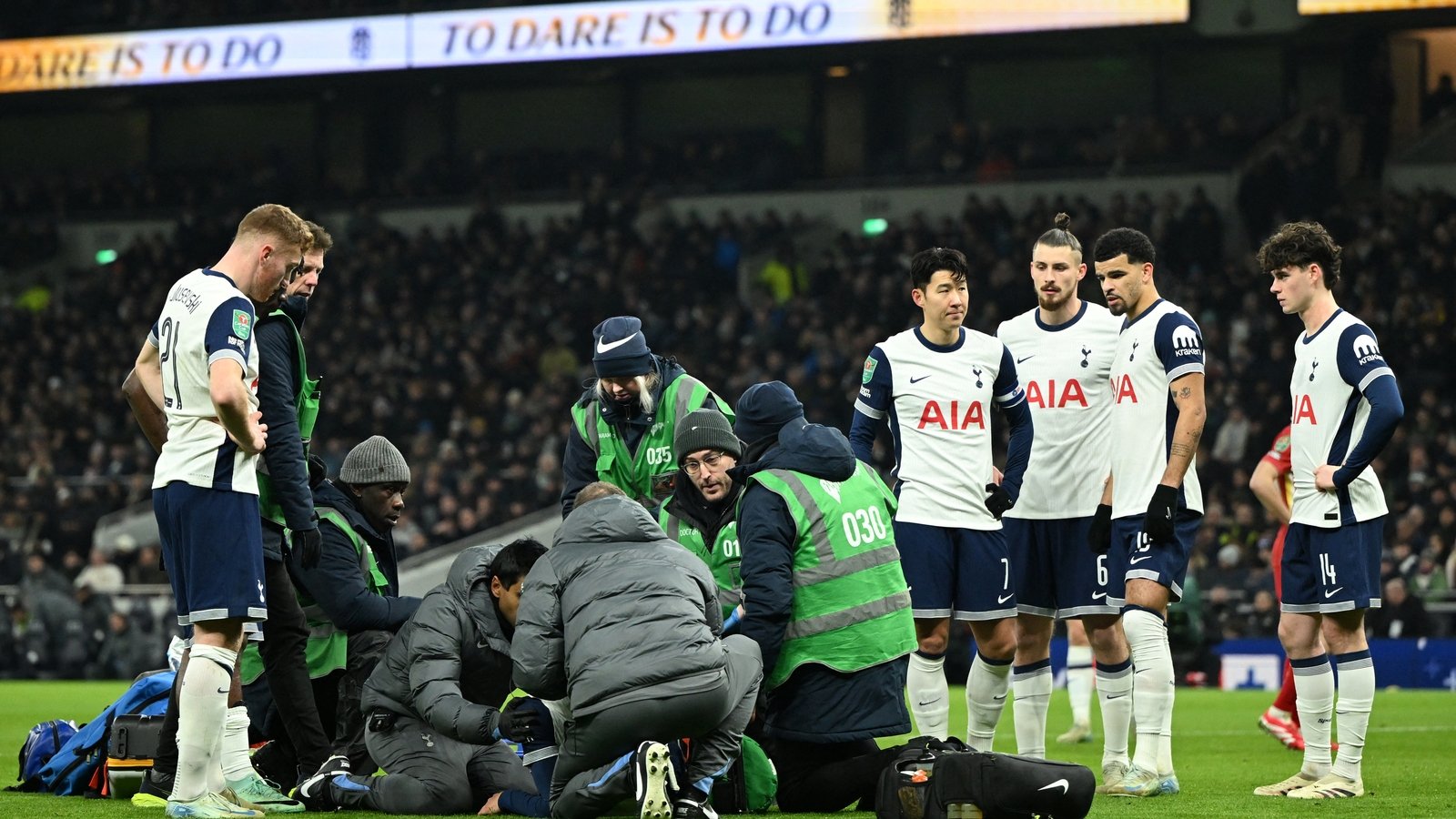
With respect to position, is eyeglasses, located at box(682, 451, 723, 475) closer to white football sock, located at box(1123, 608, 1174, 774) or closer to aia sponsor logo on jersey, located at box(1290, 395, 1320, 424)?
white football sock, located at box(1123, 608, 1174, 774)

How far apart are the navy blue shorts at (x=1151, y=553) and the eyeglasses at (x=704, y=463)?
2011 mm

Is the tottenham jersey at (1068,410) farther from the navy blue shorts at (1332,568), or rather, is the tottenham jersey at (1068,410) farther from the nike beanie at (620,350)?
the nike beanie at (620,350)

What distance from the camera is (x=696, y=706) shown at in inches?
253

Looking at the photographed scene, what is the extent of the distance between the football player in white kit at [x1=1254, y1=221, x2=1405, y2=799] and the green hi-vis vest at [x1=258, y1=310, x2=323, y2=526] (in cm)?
433

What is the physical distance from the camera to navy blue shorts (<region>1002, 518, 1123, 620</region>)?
8.22 m

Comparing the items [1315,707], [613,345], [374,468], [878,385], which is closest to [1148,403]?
[878,385]

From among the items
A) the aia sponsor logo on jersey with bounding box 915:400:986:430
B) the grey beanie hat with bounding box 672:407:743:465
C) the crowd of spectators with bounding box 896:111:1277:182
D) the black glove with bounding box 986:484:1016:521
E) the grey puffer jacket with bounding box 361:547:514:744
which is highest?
the crowd of spectators with bounding box 896:111:1277:182

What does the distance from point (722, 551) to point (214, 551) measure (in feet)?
7.20

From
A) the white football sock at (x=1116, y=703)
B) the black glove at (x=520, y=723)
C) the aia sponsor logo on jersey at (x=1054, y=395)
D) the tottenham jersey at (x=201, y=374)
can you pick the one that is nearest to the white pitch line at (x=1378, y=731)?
the white football sock at (x=1116, y=703)

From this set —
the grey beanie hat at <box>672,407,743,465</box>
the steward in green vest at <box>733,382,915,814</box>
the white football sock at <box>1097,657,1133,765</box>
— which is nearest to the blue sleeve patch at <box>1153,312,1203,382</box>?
the white football sock at <box>1097,657,1133,765</box>

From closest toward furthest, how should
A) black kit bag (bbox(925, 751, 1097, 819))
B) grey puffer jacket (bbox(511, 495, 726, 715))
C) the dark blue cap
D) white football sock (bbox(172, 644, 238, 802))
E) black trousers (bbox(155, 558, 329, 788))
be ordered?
black kit bag (bbox(925, 751, 1097, 819)), grey puffer jacket (bbox(511, 495, 726, 715)), white football sock (bbox(172, 644, 238, 802)), the dark blue cap, black trousers (bbox(155, 558, 329, 788))

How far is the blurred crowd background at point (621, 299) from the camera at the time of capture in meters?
21.4

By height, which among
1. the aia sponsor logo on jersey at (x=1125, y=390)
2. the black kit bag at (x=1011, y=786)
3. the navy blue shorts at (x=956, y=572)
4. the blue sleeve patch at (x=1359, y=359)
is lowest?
the black kit bag at (x=1011, y=786)

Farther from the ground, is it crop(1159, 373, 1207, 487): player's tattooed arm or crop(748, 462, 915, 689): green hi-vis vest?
crop(1159, 373, 1207, 487): player's tattooed arm
